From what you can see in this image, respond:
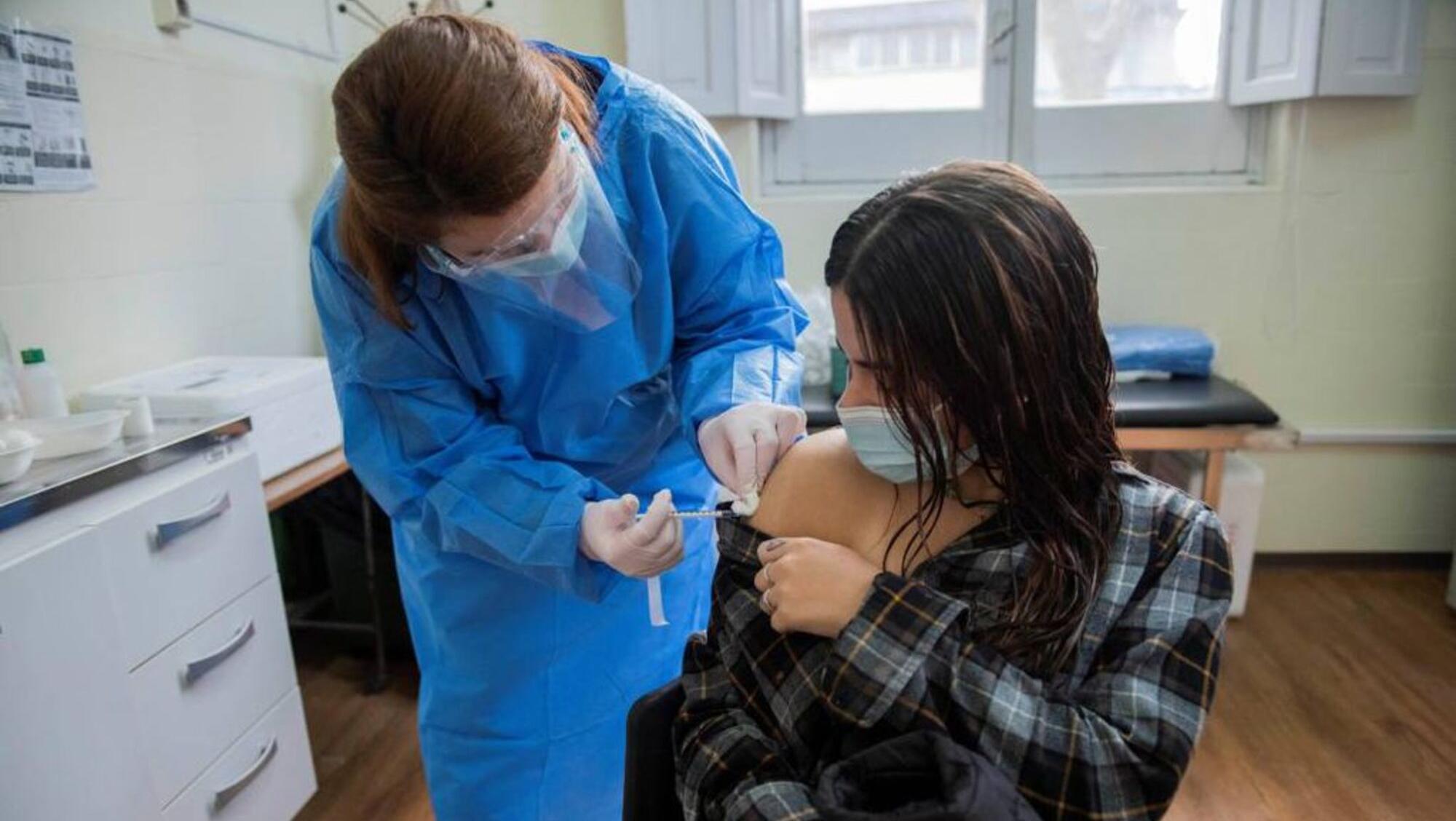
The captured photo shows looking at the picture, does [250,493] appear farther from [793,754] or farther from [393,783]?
[793,754]

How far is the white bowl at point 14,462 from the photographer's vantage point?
51.6 inches

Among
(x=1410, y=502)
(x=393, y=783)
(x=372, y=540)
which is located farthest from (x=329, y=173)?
(x=1410, y=502)

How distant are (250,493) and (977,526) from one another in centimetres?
138

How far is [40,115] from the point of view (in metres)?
1.72

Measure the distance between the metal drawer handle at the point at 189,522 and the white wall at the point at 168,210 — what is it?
0.52 metres

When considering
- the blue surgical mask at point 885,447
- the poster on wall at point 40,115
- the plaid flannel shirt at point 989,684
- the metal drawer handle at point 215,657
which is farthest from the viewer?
the poster on wall at point 40,115

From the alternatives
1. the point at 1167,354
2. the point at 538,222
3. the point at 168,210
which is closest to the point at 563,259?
the point at 538,222

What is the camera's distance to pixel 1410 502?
9.24 feet

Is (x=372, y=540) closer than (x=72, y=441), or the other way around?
(x=72, y=441)

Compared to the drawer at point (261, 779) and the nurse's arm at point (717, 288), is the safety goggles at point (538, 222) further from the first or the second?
the drawer at point (261, 779)

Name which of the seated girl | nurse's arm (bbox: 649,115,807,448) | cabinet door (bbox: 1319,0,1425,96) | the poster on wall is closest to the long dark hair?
the seated girl

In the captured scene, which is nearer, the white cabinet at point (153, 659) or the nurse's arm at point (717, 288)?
the nurse's arm at point (717, 288)

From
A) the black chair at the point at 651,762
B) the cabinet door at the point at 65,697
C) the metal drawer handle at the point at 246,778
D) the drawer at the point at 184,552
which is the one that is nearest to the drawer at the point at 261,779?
the metal drawer handle at the point at 246,778

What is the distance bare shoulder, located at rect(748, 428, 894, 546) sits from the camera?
0.98 meters
